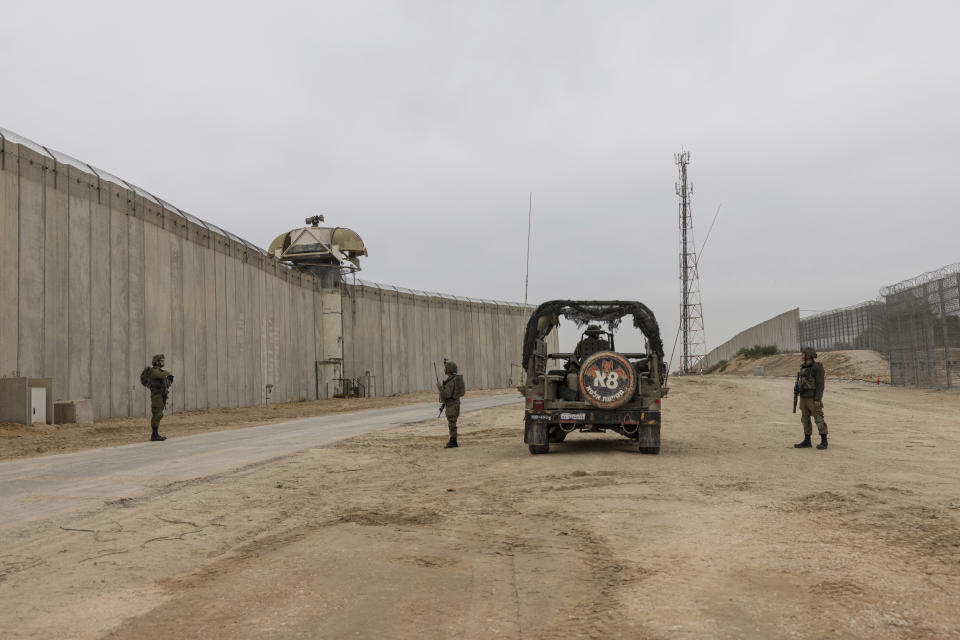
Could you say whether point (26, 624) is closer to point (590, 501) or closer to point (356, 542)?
point (356, 542)

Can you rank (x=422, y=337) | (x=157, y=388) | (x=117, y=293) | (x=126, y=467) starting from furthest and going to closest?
(x=422, y=337) → (x=117, y=293) → (x=157, y=388) → (x=126, y=467)

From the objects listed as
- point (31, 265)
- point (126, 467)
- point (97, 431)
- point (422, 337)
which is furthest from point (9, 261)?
point (422, 337)

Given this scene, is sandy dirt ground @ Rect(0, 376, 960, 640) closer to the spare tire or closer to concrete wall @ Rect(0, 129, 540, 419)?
the spare tire

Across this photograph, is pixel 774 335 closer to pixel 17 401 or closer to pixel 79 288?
pixel 79 288

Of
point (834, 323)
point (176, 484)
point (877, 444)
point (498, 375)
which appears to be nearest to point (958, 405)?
point (877, 444)

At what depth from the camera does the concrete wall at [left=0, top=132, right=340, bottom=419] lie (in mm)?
18562

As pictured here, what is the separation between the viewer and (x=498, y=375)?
197 feet

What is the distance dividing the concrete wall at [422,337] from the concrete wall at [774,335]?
18587 mm

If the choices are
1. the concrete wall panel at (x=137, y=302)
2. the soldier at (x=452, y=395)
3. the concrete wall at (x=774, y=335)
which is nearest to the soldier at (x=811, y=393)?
the soldier at (x=452, y=395)

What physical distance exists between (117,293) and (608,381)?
54.4 feet

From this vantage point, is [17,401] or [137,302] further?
[137,302]

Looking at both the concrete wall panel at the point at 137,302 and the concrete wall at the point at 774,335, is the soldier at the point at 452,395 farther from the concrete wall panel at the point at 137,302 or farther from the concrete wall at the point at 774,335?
the concrete wall at the point at 774,335

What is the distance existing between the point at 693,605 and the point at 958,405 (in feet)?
77.5

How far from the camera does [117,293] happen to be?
22453 mm
